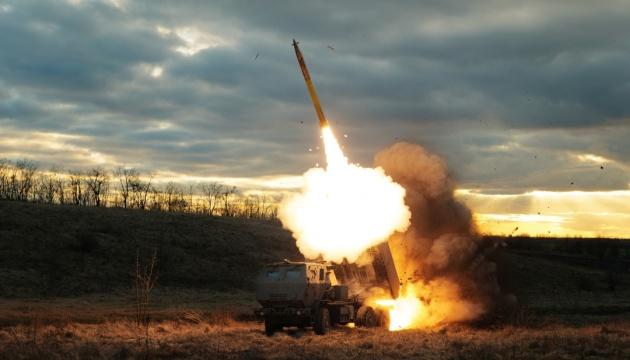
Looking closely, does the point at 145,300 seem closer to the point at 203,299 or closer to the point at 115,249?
the point at 203,299

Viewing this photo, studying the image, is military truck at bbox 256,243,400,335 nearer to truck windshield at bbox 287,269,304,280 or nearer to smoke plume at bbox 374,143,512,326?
truck windshield at bbox 287,269,304,280

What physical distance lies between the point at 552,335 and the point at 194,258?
1711 inches

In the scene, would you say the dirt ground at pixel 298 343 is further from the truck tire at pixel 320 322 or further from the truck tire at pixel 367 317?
the truck tire at pixel 367 317

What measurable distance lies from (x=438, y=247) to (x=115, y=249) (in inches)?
1470

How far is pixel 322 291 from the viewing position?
96.9 ft

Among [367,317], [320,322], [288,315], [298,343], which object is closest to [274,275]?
[288,315]

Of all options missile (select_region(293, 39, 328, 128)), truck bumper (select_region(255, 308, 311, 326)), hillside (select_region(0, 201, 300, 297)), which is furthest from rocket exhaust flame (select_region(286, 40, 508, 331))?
hillside (select_region(0, 201, 300, 297))

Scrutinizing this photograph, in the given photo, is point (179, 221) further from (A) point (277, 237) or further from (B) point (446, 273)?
(B) point (446, 273)

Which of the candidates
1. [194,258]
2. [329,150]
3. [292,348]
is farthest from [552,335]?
[194,258]

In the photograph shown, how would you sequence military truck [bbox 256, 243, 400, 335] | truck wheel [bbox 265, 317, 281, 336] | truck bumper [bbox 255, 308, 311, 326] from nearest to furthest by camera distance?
truck bumper [bbox 255, 308, 311, 326], military truck [bbox 256, 243, 400, 335], truck wheel [bbox 265, 317, 281, 336]

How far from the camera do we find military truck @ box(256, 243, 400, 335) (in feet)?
92.5

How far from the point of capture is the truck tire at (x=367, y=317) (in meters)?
31.0

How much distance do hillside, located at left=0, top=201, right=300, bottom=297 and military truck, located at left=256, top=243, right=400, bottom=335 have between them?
26.9 m

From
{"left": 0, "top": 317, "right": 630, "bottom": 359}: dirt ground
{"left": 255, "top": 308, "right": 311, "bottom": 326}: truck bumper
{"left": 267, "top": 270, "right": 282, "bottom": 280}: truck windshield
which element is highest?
{"left": 267, "top": 270, "right": 282, "bottom": 280}: truck windshield
